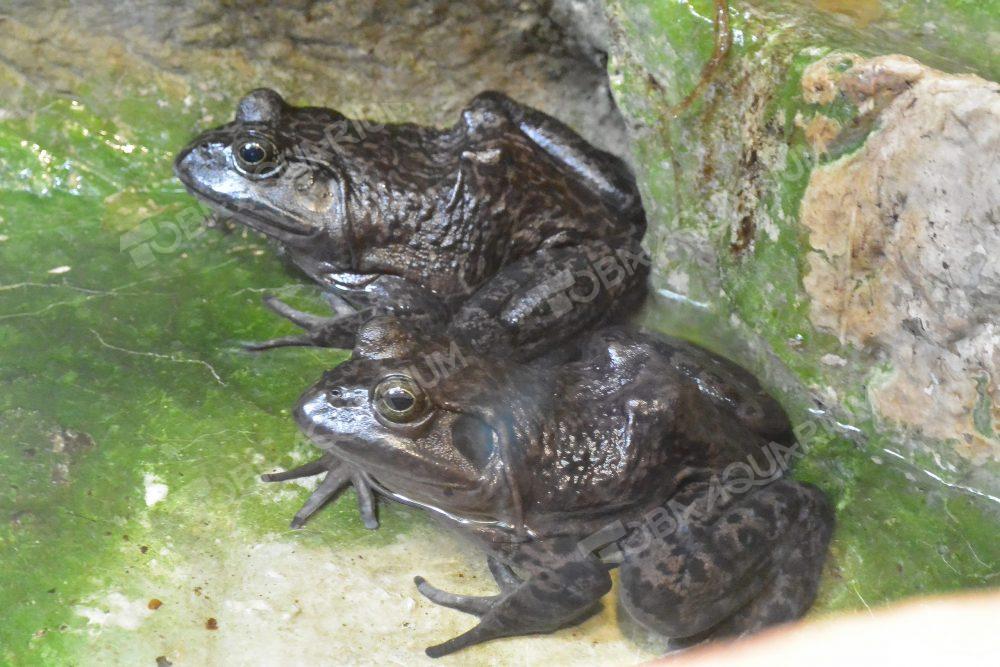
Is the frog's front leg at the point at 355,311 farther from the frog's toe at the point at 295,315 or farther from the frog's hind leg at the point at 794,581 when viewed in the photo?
the frog's hind leg at the point at 794,581

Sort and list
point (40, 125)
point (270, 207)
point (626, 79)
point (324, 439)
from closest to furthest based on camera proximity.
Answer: point (324, 439) → point (626, 79) → point (270, 207) → point (40, 125)

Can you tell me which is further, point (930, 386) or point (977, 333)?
point (930, 386)

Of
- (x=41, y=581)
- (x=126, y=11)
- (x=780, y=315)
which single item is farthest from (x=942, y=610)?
(x=126, y=11)

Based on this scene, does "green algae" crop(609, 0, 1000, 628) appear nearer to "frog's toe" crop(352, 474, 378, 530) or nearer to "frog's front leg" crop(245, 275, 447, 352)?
"frog's front leg" crop(245, 275, 447, 352)

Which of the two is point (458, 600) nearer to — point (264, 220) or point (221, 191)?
point (264, 220)

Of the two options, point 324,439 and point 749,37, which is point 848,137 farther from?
point 324,439

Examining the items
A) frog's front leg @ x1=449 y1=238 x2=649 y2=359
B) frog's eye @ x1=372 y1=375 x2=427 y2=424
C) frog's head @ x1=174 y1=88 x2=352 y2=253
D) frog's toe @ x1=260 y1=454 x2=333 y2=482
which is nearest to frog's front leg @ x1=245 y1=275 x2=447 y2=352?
frog's front leg @ x1=449 y1=238 x2=649 y2=359

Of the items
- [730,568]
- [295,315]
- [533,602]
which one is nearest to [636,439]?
[730,568]
